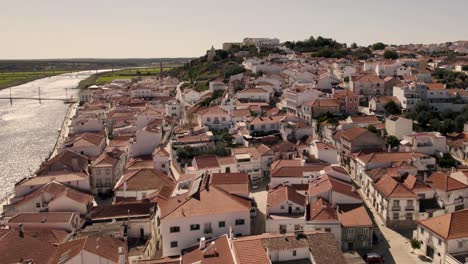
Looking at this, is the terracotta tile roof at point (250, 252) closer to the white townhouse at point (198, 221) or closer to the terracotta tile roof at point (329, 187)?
the white townhouse at point (198, 221)

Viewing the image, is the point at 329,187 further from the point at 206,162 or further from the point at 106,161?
the point at 106,161

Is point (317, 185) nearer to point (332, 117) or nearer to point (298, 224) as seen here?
point (298, 224)

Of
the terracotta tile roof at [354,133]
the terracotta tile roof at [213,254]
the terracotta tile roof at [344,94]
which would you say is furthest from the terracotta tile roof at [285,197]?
the terracotta tile roof at [344,94]

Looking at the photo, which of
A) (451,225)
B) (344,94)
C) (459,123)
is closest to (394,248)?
(451,225)

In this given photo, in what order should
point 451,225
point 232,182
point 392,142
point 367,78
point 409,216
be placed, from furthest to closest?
point 367,78, point 392,142, point 232,182, point 409,216, point 451,225

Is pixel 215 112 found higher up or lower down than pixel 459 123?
higher up

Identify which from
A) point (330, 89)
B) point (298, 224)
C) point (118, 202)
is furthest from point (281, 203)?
point (330, 89)
